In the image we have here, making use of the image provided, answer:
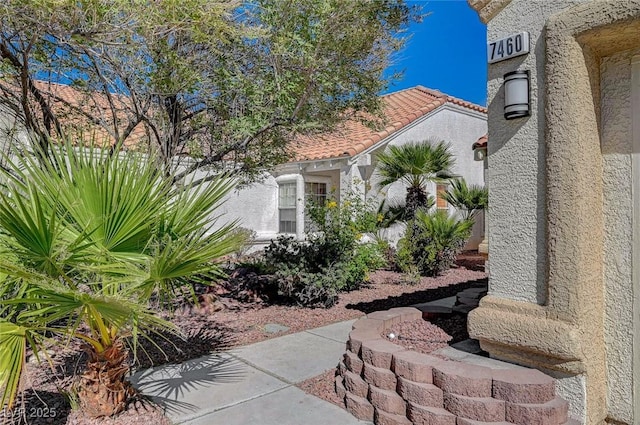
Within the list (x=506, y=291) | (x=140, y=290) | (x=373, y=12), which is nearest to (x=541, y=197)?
(x=506, y=291)

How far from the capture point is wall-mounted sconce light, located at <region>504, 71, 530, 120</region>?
3.77 m

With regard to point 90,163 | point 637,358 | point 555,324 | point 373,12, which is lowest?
point 637,358

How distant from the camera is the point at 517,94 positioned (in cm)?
379

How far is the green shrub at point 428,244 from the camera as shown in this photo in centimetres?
1141

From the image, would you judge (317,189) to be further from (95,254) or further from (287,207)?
(95,254)

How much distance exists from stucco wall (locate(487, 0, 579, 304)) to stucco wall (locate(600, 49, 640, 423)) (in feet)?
1.79

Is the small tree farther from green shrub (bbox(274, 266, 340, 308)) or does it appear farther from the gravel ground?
the gravel ground

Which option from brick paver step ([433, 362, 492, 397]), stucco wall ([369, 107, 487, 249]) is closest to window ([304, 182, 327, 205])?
stucco wall ([369, 107, 487, 249])

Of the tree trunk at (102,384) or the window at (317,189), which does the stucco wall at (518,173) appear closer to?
the tree trunk at (102,384)

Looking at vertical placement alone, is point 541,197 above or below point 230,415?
above

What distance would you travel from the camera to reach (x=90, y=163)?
12.2 feet

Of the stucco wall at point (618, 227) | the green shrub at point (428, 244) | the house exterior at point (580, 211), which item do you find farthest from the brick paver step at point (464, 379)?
the green shrub at point (428, 244)

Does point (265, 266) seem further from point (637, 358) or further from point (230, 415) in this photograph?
point (637, 358)

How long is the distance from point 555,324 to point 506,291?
527mm
